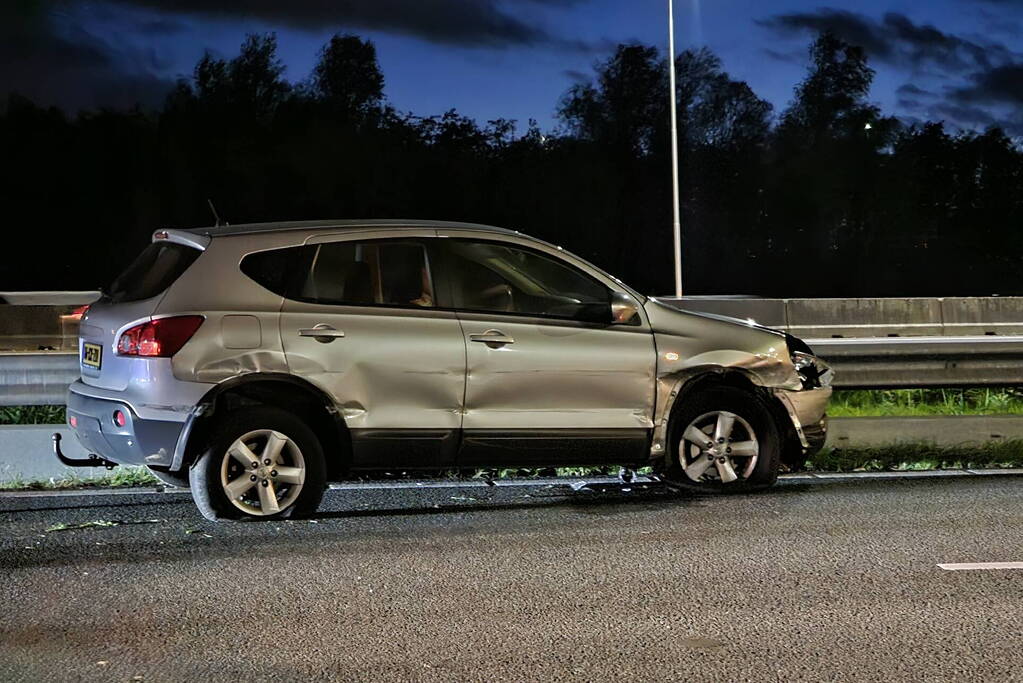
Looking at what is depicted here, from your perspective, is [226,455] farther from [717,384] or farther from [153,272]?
[717,384]

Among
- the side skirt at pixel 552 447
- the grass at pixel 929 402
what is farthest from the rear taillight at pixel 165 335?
the grass at pixel 929 402

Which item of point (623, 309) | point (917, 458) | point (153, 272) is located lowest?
point (917, 458)

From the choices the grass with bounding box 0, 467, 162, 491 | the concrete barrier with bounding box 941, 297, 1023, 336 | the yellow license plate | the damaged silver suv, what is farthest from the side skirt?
the concrete barrier with bounding box 941, 297, 1023, 336

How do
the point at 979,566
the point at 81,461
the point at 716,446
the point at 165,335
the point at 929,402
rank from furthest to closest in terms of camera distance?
the point at 929,402
the point at 716,446
the point at 81,461
the point at 165,335
the point at 979,566

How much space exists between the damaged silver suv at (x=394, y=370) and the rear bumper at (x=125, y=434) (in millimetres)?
10

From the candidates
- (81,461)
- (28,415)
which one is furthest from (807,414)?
(28,415)

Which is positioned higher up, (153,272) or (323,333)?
(153,272)

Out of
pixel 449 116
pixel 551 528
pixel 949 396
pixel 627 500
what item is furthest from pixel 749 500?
pixel 449 116

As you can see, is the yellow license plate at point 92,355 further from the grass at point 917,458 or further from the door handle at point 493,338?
the grass at point 917,458

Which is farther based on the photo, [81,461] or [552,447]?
[81,461]

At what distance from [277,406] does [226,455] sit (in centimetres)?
39

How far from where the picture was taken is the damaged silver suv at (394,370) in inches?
291

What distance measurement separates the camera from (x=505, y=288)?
26.5ft

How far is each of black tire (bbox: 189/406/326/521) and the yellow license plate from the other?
32.1 inches
